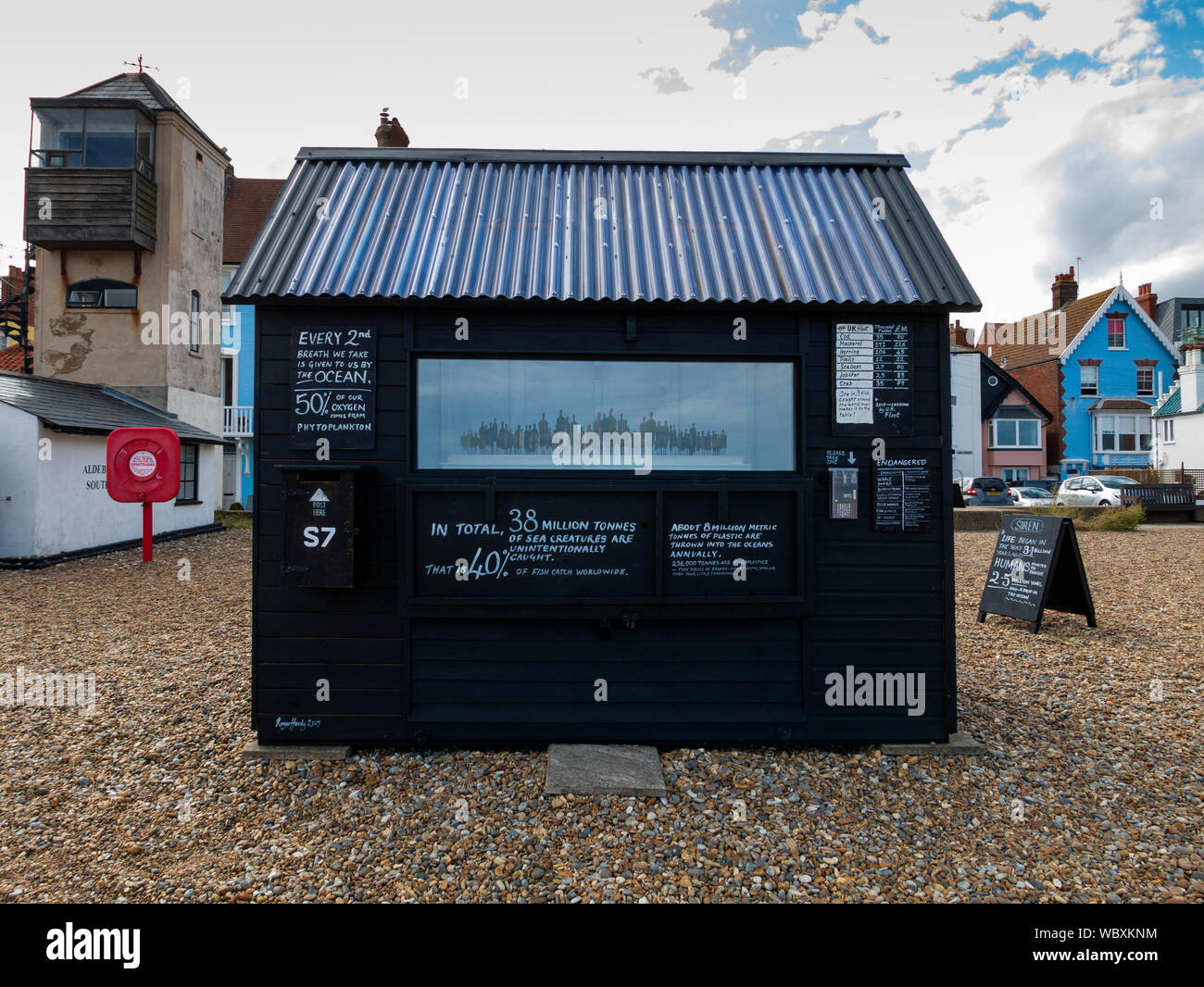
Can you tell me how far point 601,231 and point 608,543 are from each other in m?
2.49

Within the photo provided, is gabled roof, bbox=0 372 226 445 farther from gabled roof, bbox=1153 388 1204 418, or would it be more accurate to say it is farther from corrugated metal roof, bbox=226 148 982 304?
gabled roof, bbox=1153 388 1204 418

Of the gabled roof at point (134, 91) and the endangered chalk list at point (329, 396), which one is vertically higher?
the gabled roof at point (134, 91)

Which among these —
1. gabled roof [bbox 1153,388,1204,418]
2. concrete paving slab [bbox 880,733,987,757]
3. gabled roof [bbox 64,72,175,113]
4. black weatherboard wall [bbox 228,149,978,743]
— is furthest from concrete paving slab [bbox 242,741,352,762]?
gabled roof [bbox 1153,388,1204,418]

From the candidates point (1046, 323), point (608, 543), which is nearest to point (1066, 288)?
point (1046, 323)

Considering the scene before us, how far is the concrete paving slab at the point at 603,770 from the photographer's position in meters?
4.02

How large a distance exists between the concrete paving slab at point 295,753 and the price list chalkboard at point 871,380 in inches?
164

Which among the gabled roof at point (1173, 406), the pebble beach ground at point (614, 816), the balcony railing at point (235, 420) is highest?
the gabled roof at point (1173, 406)

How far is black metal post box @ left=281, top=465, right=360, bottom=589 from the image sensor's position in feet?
14.3

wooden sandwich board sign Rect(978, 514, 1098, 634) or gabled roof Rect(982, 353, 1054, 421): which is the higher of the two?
gabled roof Rect(982, 353, 1054, 421)

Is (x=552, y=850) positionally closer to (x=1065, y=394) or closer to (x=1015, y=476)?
(x=1015, y=476)

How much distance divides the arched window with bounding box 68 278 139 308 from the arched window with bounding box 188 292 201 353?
1.57m

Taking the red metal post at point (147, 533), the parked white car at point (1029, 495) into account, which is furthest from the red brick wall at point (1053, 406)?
the red metal post at point (147, 533)

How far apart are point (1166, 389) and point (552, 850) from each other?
1821 inches

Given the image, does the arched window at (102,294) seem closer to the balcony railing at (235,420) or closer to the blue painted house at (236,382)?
the blue painted house at (236,382)
